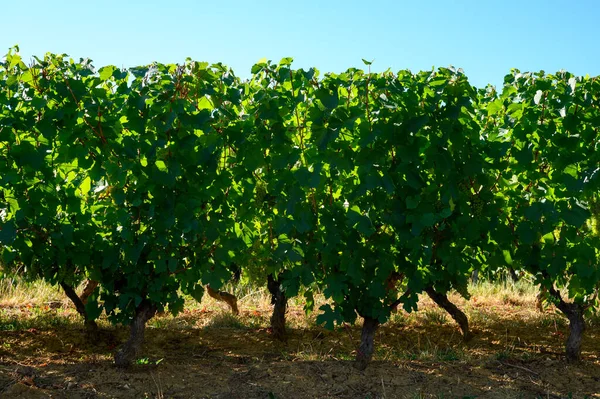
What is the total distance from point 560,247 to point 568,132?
870mm

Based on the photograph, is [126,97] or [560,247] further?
[560,247]

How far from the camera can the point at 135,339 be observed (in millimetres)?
5375

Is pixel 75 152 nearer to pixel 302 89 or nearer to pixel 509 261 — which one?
pixel 302 89

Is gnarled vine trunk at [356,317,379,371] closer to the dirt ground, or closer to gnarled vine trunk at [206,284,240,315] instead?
the dirt ground

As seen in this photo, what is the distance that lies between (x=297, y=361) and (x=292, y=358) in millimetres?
399

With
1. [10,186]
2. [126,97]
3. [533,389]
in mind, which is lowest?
[533,389]

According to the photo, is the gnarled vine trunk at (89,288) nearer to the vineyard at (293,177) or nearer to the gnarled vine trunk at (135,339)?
the vineyard at (293,177)

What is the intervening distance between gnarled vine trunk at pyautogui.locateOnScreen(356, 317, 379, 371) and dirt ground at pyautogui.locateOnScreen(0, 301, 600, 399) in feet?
0.25

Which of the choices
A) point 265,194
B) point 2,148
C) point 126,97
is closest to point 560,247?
point 265,194

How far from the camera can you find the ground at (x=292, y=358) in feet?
16.2

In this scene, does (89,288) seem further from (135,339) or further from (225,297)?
(135,339)

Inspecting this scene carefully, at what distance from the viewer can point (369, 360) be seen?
539 centimetres

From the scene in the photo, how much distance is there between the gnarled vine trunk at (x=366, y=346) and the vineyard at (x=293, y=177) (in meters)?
0.01

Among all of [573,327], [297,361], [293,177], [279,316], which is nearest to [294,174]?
[293,177]
